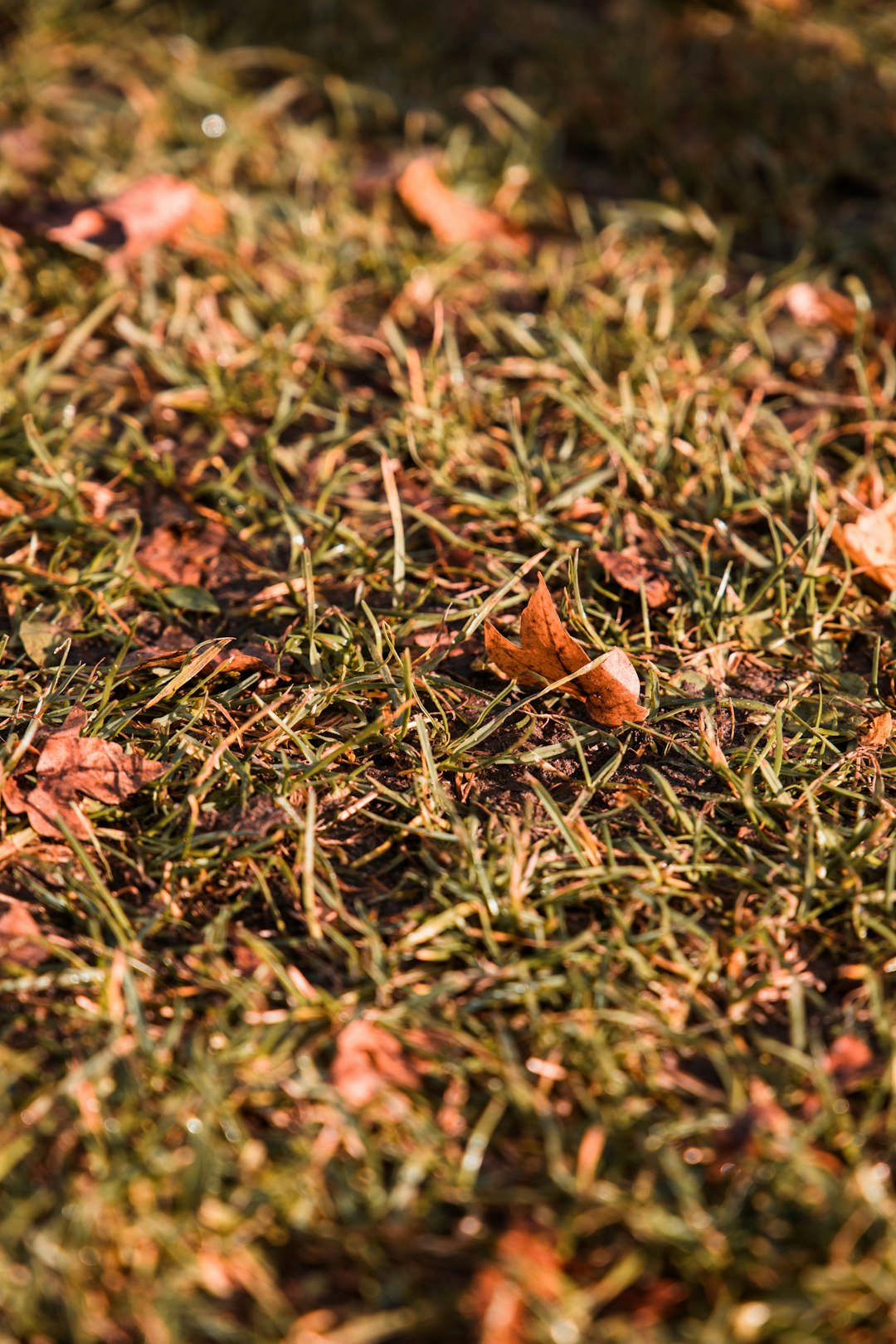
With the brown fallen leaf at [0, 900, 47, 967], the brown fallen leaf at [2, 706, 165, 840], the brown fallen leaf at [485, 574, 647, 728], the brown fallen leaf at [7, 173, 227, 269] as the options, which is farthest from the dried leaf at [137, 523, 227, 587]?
the brown fallen leaf at [7, 173, 227, 269]

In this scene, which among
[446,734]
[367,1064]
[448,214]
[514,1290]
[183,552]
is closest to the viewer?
[514,1290]

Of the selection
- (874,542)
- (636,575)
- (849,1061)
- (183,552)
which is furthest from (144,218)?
(849,1061)

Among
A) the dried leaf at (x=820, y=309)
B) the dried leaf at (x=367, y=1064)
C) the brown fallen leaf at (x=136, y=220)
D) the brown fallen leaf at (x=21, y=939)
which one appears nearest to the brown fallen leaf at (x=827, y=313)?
the dried leaf at (x=820, y=309)

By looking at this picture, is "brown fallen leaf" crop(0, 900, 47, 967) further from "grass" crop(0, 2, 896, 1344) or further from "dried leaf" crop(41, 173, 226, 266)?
"dried leaf" crop(41, 173, 226, 266)

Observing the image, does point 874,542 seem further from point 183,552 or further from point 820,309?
point 183,552

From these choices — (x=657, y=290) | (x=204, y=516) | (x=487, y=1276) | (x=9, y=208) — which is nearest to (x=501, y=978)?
(x=487, y=1276)

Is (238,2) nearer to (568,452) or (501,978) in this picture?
(568,452)

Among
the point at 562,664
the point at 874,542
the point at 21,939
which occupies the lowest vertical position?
the point at 21,939
